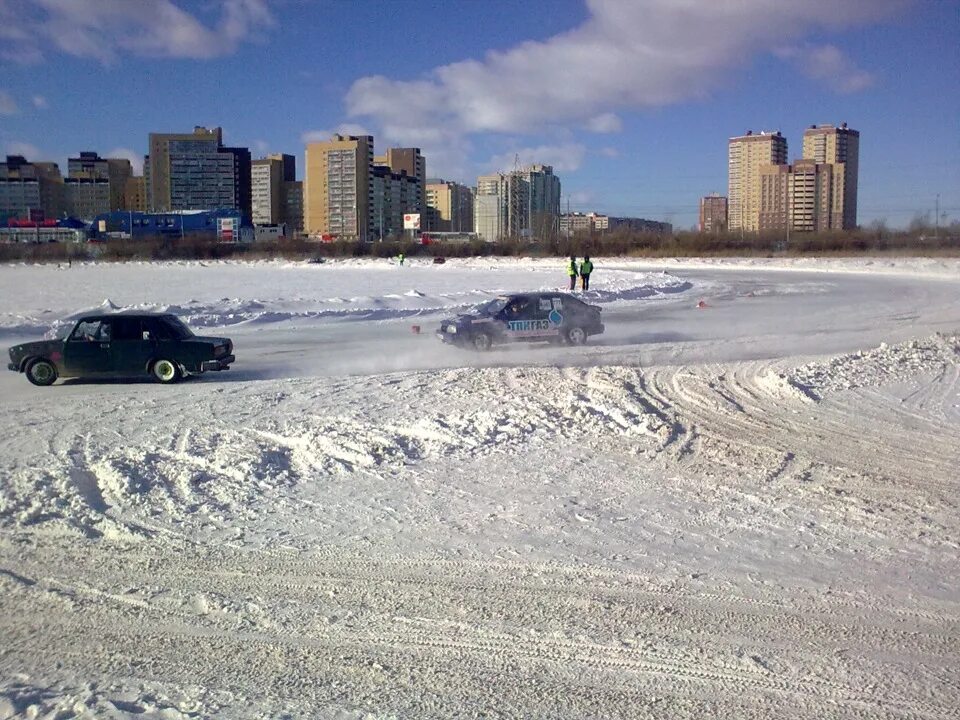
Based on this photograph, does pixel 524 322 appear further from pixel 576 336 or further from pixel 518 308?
pixel 576 336

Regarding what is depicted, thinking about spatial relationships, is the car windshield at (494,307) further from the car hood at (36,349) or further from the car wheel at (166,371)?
the car hood at (36,349)

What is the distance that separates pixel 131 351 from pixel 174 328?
2.74 ft

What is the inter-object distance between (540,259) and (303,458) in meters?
81.3

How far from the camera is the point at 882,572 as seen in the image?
265 inches

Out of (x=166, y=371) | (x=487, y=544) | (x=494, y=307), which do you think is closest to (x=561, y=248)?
(x=494, y=307)

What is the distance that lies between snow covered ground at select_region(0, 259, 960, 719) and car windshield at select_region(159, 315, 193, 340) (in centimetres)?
111

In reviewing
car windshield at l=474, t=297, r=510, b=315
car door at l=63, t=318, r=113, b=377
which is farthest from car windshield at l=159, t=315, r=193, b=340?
car windshield at l=474, t=297, r=510, b=315

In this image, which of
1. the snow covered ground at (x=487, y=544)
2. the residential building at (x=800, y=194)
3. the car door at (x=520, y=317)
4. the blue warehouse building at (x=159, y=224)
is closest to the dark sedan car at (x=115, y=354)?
the snow covered ground at (x=487, y=544)

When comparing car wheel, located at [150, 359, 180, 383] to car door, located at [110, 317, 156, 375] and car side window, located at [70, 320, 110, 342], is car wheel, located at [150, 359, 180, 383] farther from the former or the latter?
car side window, located at [70, 320, 110, 342]

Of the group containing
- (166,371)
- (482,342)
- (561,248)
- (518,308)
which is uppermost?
(561,248)

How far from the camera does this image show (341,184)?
19275 cm

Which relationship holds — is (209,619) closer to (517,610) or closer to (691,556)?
(517,610)

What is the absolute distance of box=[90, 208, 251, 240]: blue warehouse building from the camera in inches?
5221

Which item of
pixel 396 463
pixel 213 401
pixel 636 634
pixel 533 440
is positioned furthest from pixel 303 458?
pixel 636 634
